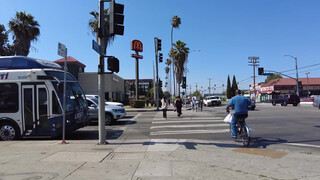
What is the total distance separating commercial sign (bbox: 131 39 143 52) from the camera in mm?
33469

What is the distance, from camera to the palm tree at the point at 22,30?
922 inches

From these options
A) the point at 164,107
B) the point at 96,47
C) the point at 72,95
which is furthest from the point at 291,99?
the point at 96,47

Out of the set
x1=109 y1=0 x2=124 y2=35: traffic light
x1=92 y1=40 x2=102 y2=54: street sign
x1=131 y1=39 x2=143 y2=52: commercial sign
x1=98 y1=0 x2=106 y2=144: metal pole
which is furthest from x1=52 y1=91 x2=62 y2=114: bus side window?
x1=131 y1=39 x2=143 y2=52: commercial sign

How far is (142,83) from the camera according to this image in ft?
407

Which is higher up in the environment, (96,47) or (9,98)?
(96,47)

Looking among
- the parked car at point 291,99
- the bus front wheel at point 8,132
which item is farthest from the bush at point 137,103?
the bus front wheel at point 8,132

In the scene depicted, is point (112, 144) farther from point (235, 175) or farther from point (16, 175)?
point (235, 175)

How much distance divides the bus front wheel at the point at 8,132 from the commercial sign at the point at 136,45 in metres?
25.0

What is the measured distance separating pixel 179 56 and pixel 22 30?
73.0 ft

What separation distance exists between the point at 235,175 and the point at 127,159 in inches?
103

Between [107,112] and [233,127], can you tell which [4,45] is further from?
[233,127]

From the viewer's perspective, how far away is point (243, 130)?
790 centimetres

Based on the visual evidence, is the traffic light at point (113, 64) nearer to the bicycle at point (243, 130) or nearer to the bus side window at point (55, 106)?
the bus side window at point (55, 106)

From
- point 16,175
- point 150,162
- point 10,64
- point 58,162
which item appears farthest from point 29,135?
point 150,162
